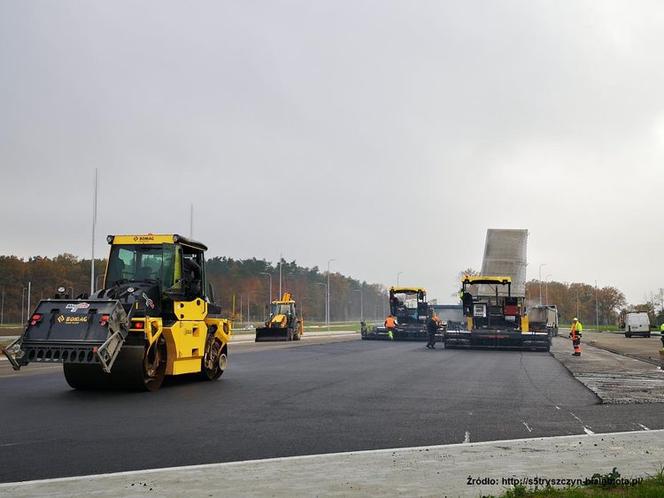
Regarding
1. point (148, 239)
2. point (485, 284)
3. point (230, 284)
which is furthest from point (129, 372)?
point (230, 284)

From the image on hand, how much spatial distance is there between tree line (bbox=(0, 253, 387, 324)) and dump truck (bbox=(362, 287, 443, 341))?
29.1 m

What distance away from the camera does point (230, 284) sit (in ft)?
375

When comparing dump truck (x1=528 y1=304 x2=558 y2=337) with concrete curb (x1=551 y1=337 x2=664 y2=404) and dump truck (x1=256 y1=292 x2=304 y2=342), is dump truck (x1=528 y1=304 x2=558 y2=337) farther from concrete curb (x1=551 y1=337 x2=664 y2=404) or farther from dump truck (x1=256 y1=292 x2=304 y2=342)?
dump truck (x1=256 y1=292 x2=304 y2=342)

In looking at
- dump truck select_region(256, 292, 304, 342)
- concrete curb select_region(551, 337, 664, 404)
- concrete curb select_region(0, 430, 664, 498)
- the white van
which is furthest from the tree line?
concrete curb select_region(0, 430, 664, 498)

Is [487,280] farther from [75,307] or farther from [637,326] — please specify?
[637,326]

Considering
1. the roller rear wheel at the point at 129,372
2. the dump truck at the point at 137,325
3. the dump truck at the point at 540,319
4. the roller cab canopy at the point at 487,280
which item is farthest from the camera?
the dump truck at the point at 540,319

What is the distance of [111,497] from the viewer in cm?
555

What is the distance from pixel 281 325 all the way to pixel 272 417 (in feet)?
109

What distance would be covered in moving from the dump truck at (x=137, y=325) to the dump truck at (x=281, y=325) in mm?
25656

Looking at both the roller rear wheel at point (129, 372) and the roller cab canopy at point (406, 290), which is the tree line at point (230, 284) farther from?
the roller rear wheel at point (129, 372)

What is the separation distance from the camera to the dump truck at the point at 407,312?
4450cm

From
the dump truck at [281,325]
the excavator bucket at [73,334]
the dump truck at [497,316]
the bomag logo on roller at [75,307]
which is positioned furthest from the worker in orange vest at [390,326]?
the bomag logo on roller at [75,307]

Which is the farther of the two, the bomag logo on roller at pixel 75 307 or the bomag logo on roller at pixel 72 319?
the bomag logo on roller at pixel 75 307

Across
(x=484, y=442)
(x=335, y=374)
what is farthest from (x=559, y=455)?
(x=335, y=374)
